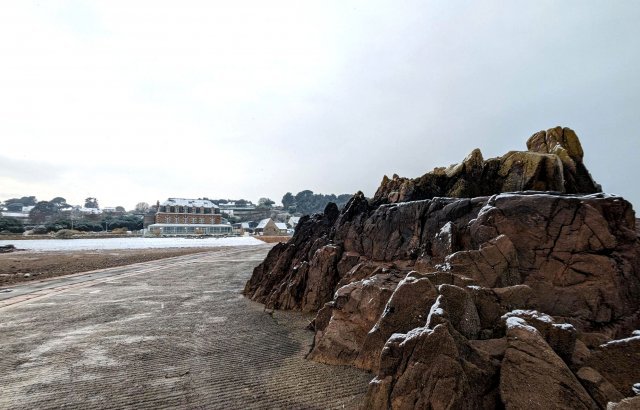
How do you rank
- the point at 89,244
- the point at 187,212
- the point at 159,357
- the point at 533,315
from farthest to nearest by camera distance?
the point at 187,212, the point at 89,244, the point at 159,357, the point at 533,315

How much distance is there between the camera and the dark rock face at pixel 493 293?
4.80 m

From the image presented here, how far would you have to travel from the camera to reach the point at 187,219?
8725 centimetres

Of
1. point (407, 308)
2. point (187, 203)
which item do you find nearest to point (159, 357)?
point (407, 308)

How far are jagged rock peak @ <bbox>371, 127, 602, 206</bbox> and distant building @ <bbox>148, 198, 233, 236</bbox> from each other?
74.8m

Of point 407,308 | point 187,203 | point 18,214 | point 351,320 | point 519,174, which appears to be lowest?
point 351,320

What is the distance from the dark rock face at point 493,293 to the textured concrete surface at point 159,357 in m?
Result: 1.12

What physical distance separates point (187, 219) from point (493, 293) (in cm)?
8978

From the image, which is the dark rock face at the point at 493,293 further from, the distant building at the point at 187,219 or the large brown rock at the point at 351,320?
the distant building at the point at 187,219

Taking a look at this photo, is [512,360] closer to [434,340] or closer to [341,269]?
[434,340]

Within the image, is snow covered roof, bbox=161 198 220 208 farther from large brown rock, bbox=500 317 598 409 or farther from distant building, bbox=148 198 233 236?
large brown rock, bbox=500 317 598 409

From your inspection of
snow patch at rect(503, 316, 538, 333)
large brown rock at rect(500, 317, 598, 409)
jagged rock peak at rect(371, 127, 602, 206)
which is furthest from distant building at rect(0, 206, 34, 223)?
large brown rock at rect(500, 317, 598, 409)

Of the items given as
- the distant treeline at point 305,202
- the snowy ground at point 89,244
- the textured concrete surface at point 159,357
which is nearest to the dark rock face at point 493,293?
the textured concrete surface at point 159,357

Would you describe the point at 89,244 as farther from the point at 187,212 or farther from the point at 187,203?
the point at 187,203

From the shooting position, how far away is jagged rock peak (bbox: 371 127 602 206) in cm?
1284
